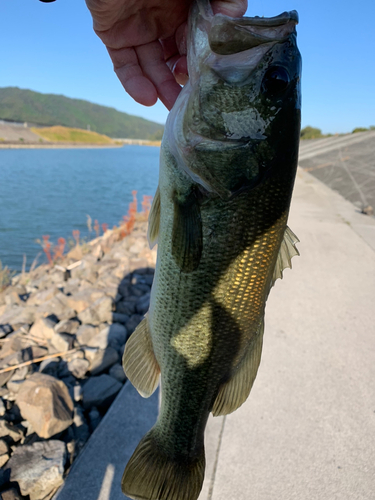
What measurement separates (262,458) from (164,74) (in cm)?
277

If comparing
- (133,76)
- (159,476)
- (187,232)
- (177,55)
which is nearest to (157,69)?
(133,76)

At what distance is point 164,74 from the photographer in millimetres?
2178

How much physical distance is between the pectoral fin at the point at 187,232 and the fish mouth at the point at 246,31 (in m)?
0.62

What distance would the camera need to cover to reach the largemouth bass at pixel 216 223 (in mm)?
1510

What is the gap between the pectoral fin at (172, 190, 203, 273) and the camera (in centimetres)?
155

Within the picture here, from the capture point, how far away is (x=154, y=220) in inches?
70.6

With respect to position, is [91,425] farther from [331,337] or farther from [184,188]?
[331,337]

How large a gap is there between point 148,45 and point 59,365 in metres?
3.12

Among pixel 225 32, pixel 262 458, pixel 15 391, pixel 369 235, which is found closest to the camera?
pixel 225 32

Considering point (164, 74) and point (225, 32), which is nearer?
point (225, 32)

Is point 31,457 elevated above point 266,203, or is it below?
below

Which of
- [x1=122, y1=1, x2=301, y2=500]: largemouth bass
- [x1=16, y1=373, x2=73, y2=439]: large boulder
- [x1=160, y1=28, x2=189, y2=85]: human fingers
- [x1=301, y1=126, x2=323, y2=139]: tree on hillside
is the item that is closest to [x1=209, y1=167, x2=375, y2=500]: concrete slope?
[x1=122, y1=1, x2=301, y2=500]: largemouth bass

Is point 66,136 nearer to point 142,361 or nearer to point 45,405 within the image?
point 45,405

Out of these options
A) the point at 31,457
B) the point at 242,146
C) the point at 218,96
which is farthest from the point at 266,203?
the point at 31,457
